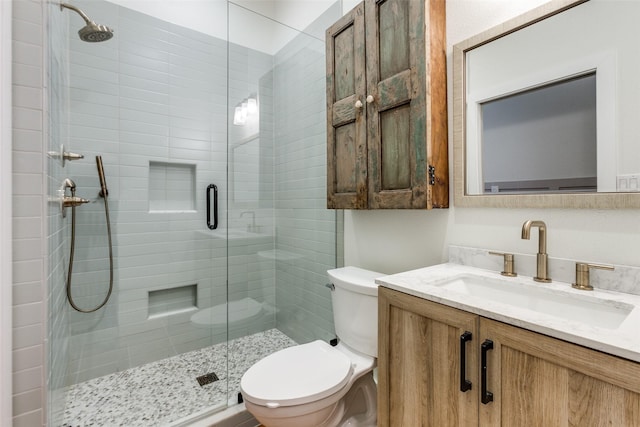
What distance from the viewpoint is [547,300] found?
976mm

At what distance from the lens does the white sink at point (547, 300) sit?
850 millimetres

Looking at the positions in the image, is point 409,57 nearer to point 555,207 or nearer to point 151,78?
point 555,207

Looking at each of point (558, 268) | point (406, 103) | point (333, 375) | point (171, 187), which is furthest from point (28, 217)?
point (558, 268)

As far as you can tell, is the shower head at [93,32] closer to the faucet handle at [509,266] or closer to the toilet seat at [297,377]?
the toilet seat at [297,377]

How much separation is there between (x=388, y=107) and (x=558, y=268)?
91cm

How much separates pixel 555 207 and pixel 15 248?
→ 1.70 meters

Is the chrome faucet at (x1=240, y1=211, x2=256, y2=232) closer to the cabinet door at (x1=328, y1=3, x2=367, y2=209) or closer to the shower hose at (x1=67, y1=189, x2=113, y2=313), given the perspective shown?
the cabinet door at (x1=328, y1=3, x2=367, y2=209)

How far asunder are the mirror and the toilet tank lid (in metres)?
0.53

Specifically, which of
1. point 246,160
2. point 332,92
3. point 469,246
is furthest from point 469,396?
point 246,160

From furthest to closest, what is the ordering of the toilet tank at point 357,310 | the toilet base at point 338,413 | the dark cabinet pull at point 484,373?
the toilet tank at point 357,310, the toilet base at point 338,413, the dark cabinet pull at point 484,373

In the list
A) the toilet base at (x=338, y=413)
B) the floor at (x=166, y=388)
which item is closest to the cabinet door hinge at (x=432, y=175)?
the toilet base at (x=338, y=413)

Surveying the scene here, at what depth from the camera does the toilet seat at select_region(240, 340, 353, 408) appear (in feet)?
3.81

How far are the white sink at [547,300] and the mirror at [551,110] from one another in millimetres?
294

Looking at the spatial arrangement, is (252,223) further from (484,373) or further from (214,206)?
(484,373)
